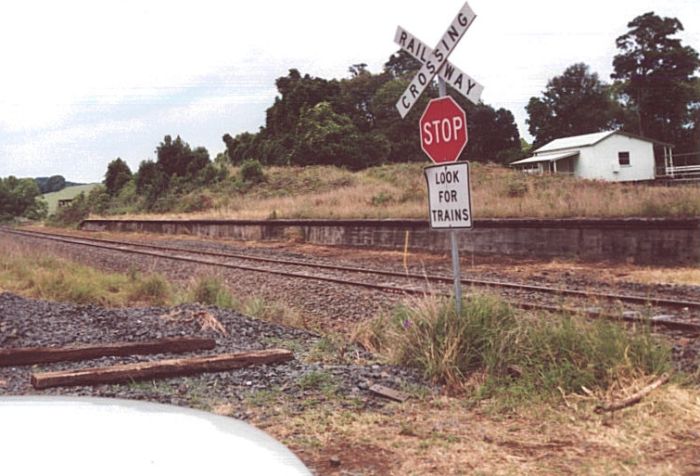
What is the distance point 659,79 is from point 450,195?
152 ft

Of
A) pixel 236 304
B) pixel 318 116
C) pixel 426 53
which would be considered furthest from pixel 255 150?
pixel 426 53

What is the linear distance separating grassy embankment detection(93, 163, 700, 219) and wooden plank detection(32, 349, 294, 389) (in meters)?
11.8

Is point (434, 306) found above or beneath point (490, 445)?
above

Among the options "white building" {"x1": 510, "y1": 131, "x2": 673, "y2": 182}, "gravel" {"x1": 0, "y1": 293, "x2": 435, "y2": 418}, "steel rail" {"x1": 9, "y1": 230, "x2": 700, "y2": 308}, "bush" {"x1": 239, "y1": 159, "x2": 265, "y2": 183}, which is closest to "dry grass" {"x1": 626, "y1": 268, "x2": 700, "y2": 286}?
"steel rail" {"x1": 9, "y1": 230, "x2": 700, "y2": 308}

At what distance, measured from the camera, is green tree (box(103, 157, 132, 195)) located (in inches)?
2670

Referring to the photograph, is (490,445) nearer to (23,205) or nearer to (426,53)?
(426,53)

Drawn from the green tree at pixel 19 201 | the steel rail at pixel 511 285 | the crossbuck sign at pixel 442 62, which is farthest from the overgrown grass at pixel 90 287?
the green tree at pixel 19 201

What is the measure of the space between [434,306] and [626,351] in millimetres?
1746

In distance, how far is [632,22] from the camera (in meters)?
47.9

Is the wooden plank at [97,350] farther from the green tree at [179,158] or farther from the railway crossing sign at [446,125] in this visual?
the green tree at [179,158]

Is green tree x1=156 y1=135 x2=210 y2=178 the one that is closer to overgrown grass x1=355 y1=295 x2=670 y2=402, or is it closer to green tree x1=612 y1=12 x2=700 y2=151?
green tree x1=612 y1=12 x2=700 y2=151

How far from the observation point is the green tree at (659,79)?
44.0 m

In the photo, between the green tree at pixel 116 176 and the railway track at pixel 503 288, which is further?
the green tree at pixel 116 176

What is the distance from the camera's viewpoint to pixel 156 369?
600cm
